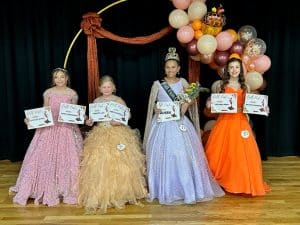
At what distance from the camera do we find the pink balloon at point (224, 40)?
12.7 ft

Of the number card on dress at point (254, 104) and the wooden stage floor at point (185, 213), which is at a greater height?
the number card on dress at point (254, 104)

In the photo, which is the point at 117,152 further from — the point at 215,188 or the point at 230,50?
the point at 230,50

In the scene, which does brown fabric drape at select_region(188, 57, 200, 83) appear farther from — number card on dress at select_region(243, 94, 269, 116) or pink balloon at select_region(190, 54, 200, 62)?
number card on dress at select_region(243, 94, 269, 116)

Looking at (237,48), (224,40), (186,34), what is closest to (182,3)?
(186,34)

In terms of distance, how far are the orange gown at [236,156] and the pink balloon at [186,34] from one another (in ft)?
1.99

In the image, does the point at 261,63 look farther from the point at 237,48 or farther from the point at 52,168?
the point at 52,168

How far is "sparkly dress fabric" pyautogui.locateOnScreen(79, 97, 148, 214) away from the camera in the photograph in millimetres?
3473

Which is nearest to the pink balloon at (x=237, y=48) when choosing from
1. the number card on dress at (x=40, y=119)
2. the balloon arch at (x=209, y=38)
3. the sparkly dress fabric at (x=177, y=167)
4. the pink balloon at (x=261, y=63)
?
the balloon arch at (x=209, y=38)

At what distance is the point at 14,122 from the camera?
15.5ft

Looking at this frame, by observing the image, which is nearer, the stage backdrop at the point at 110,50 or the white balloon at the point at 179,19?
the white balloon at the point at 179,19

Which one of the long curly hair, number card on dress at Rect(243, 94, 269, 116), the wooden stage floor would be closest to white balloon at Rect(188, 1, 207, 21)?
the long curly hair

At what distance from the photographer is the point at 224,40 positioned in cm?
387

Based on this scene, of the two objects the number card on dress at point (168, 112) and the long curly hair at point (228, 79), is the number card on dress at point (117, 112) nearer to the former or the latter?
the number card on dress at point (168, 112)

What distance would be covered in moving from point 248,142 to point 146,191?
1054 millimetres
